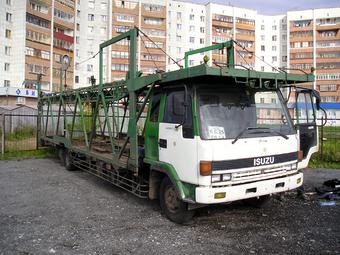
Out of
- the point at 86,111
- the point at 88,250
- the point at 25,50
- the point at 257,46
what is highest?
the point at 257,46

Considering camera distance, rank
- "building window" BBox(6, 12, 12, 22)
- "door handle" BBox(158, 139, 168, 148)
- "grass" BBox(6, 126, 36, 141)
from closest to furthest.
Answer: "door handle" BBox(158, 139, 168, 148)
"grass" BBox(6, 126, 36, 141)
"building window" BBox(6, 12, 12, 22)

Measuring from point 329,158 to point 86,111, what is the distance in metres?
8.65

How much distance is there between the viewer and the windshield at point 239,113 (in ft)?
15.6

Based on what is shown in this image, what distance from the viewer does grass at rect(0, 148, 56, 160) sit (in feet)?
44.5

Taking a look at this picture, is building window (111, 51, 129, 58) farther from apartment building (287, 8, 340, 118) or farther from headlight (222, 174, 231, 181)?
headlight (222, 174, 231, 181)

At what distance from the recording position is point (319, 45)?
6488cm

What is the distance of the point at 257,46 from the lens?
6688 centimetres

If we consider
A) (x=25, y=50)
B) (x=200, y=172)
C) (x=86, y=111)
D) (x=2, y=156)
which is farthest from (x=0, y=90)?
(x=200, y=172)

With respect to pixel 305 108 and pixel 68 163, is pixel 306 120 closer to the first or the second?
pixel 305 108

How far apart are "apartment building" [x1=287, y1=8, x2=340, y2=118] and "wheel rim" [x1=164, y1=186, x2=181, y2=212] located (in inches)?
2524

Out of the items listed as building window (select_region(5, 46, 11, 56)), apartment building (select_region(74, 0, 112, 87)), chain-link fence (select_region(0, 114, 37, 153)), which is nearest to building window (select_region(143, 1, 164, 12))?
apartment building (select_region(74, 0, 112, 87))

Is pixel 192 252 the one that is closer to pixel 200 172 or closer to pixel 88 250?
pixel 200 172

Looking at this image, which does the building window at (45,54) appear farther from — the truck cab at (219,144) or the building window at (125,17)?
the truck cab at (219,144)

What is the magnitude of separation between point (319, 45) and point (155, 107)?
6829 cm
